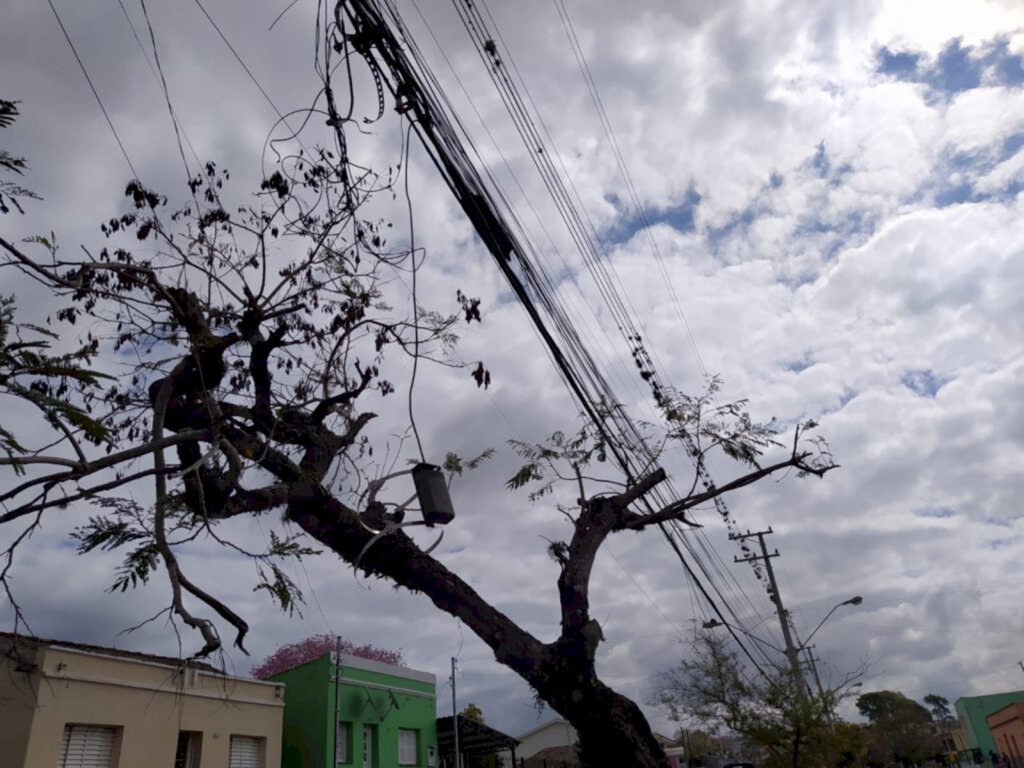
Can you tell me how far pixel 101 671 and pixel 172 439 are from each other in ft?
34.5

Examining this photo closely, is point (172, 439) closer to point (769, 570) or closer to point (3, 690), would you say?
point (3, 690)

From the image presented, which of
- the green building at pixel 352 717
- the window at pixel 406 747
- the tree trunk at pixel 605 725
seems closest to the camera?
the tree trunk at pixel 605 725

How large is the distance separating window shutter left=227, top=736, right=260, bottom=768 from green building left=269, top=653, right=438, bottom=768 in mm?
1779

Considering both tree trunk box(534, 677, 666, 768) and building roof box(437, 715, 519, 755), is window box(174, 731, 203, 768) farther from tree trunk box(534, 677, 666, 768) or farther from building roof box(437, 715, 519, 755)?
tree trunk box(534, 677, 666, 768)

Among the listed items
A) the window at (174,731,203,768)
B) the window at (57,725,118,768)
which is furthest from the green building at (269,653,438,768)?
the window at (57,725,118,768)

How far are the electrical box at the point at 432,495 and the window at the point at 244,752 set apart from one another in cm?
1337

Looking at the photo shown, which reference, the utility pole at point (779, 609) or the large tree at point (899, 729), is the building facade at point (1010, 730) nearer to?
the large tree at point (899, 729)

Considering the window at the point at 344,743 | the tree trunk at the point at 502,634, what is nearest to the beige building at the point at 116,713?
the window at the point at 344,743

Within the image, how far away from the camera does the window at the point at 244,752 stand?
1716 centimetres

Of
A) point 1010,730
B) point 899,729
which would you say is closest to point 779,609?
point 1010,730

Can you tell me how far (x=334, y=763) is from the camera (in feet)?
61.8

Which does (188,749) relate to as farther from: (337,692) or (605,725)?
(605,725)

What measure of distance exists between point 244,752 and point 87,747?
13.2ft

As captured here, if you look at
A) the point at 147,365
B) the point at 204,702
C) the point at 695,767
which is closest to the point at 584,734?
the point at 147,365
